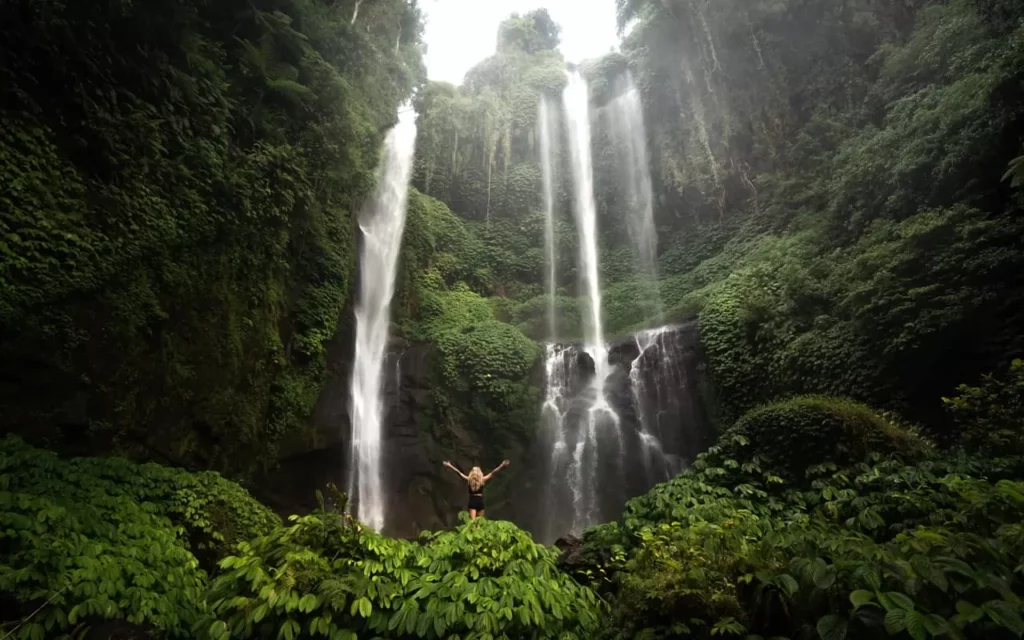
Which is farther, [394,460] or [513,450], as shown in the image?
[513,450]

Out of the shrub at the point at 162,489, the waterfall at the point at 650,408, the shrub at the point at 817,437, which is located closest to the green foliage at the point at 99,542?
the shrub at the point at 162,489

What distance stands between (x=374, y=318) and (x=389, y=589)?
436 inches

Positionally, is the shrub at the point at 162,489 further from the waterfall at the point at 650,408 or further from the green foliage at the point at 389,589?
the waterfall at the point at 650,408

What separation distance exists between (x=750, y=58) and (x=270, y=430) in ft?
62.0

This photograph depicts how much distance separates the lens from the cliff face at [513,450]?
11.2 meters

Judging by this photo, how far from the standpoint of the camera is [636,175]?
21.3m

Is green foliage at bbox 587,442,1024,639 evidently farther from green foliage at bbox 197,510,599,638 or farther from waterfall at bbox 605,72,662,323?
waterfall at bbox 605,72,662,323

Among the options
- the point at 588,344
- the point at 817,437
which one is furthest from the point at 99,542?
the point at 588,344

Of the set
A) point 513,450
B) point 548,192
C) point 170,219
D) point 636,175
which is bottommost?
point 513,450

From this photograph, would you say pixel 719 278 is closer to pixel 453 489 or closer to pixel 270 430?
pixel 453 489

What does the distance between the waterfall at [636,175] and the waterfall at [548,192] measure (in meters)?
2.78

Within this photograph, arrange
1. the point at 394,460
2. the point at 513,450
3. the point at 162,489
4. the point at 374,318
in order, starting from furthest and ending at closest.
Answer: the point at 374,318, the point at 513,450, the point at 394,460, the point at 162,489

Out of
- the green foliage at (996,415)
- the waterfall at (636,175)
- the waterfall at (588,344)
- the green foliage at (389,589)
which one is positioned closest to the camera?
the green foliage at (389,589)

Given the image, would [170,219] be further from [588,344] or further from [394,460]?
[588,344]
